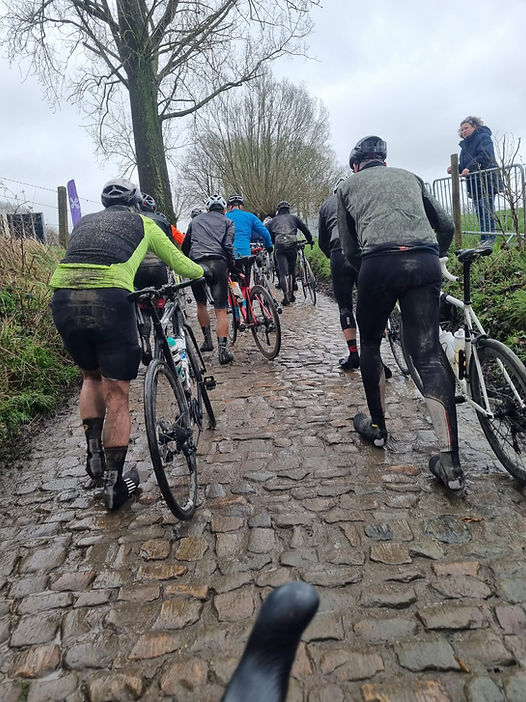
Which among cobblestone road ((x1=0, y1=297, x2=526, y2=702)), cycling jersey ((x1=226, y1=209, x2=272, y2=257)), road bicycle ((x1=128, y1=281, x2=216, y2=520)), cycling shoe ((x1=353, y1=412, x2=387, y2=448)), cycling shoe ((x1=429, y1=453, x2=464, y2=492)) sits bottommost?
cobblestone road ((x1=0, y1=297, x2=526, y2=702))

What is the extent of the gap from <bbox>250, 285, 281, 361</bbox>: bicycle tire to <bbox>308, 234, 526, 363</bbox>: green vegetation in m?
2.40

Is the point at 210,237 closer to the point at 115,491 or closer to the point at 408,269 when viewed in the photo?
the point at 408,269

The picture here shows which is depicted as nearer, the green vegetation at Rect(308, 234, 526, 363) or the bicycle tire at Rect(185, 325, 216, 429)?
the bicycle tire at Rect(185, 325, 216, 429)

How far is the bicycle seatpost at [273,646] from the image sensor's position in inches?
23.3

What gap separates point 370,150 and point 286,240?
23.2 ft

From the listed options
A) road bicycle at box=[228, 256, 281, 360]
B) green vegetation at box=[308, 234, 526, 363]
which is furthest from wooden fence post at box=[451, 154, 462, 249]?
road bicycle at box=[228, 256, 281, 360]

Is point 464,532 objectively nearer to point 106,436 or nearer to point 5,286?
point 106,436

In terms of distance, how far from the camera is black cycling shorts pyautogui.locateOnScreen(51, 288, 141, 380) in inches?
113

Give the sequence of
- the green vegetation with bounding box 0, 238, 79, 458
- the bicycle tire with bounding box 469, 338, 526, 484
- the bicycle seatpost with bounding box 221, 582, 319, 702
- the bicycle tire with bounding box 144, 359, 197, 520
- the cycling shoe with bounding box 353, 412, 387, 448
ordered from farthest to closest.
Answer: the green vegetation with bounding box 0, 238, 79, 458, the cycling shoe with bounding box 353, 412, 387, 448, the bicycle tire with bounding box 469, 338, 526, 484, the bicycle tire with bounding box 144, 359, 197, 520, the bicycle seatpost with bounding box 221, 582, 319, 702

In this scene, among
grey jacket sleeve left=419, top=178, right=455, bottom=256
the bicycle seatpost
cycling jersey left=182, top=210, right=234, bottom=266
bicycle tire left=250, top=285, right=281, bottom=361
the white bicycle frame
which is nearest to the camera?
the bicycle seatpost

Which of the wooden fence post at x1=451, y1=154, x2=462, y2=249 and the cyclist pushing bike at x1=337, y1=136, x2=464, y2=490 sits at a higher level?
the wooden fence post at x1=451, y1=154, x2=462, y2=249

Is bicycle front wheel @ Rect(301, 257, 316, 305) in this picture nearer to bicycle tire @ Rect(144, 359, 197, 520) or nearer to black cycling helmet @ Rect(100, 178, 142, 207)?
black cycling helmet @ Rect(100, 178, 142, 207)

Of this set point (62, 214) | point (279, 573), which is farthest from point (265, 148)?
point (279, 573)

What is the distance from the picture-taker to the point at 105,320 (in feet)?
9.52
